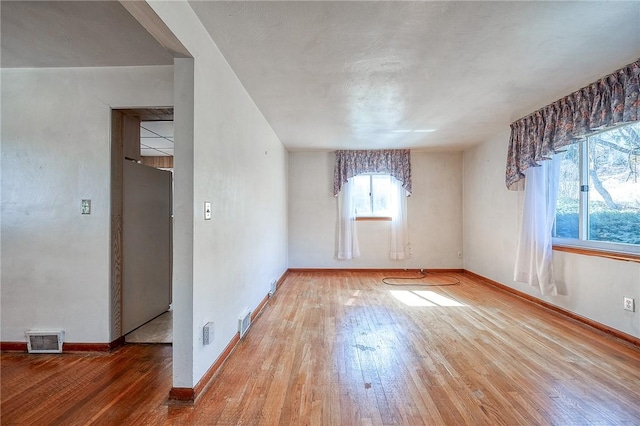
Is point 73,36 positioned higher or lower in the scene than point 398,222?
higher

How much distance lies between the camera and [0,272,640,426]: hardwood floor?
162 cm

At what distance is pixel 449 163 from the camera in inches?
222

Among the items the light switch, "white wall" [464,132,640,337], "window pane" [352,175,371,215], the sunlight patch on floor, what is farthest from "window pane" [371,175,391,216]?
the light switch

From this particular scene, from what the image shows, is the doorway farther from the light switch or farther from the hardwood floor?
the hardwood floor

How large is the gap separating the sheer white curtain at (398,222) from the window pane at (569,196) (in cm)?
243

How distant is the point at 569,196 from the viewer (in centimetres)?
326

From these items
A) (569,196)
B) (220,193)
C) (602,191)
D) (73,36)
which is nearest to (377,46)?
(220,193)

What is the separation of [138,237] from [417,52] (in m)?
3.02

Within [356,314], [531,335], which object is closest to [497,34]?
[531,335]

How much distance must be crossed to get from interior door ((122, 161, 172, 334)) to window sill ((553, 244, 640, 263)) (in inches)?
181

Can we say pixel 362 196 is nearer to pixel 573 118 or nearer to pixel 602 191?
pixel 573 118

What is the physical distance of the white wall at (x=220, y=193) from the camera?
175 cm

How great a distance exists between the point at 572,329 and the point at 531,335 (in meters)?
0.53

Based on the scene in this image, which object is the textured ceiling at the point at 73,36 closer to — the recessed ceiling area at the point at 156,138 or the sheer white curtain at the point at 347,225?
the recessed ceiling area at the point at 156,138
